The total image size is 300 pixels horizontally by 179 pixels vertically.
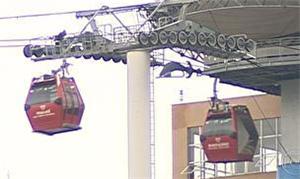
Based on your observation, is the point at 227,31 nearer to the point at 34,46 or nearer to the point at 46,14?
the point at 46,14

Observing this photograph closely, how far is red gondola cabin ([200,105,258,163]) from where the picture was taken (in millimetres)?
28781

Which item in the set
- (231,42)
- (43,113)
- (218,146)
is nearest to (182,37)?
(231,42)

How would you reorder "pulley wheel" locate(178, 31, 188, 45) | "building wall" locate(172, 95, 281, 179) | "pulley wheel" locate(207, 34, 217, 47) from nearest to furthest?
"pulley wheel" locate(178, 31, 188, 45)
"pulley wheel" locate(207, 34, 217, 47)
"building wall" locate(172, 95, 281, 179)

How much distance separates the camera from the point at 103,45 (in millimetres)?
29734

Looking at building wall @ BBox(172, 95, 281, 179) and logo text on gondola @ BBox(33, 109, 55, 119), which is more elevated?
logo text on gondola @ BBox(33, 109, 55, 119)

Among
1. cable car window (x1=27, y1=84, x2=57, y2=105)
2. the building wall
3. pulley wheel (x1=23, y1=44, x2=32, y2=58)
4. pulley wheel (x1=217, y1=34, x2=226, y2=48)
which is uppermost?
pulley wheel (x1=217, y1=34, x2=226, y2=48)

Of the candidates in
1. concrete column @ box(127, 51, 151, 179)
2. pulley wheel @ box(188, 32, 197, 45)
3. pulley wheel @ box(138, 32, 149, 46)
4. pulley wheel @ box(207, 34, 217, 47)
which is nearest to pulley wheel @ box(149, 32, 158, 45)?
pulley wheel @ box(138, 32, 149, 46)

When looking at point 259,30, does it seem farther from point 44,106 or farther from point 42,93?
point 44,106

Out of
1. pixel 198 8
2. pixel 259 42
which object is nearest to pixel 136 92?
pixel 198 8

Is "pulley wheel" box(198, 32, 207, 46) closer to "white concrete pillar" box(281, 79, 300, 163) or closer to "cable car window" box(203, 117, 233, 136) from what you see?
"cable car window" box(203, 117, 233, 136)

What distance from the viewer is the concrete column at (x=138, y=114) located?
93.2 ft

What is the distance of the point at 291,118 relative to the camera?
45.6 m

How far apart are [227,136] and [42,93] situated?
16.0 feet

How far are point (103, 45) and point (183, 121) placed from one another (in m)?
27.3
